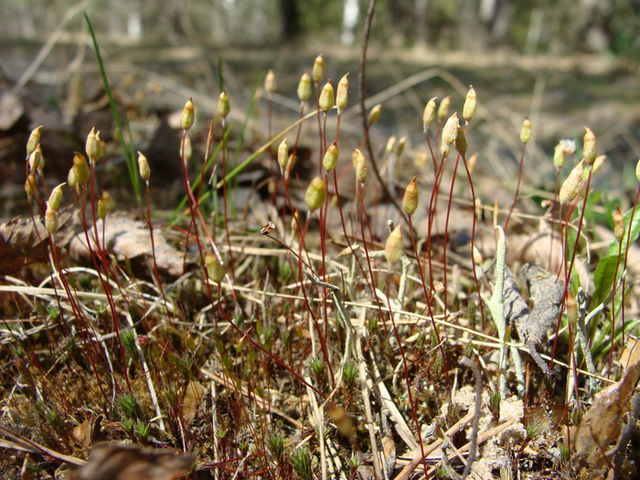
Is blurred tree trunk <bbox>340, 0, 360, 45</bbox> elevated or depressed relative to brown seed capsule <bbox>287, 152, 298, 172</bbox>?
elevated

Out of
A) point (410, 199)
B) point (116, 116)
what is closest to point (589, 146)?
point (410, 199)

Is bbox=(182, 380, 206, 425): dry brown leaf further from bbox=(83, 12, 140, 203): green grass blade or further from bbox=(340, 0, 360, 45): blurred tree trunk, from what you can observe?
bbox=(340, 0, 360, 45): blurred tree trunk

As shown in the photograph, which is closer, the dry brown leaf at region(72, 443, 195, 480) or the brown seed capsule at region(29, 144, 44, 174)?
the dry brown leaf at region(72, 443, 195, 480)

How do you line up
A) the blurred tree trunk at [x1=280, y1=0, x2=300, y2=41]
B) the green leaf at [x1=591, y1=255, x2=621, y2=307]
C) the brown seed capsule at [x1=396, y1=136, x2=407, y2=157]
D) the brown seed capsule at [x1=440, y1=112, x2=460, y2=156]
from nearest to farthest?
the brown seed capsule at [x1=440, y1=112, x2=460, y2=156] < the green leaf at [x1=591, y1=255, x2=621, y2=307] < the brown seed capsule at [x1=396, y1=136, x2=407, y2=157] < the blurred tree trunk at [x1=280, y1=0, x2=300, y2=41]

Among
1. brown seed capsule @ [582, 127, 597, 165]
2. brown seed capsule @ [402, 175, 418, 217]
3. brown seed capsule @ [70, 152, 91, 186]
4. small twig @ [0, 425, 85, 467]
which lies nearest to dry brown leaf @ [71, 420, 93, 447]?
small twig @ [0, 425, 85, 467]

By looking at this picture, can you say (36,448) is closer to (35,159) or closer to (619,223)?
(35,159)

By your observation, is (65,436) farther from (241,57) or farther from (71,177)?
(241,57)

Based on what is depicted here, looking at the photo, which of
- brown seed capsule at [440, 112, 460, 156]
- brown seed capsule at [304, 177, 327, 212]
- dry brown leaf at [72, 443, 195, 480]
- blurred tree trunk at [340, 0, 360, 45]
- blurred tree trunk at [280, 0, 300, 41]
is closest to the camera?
dry brown leaf at [72, 443, 195, 480]
